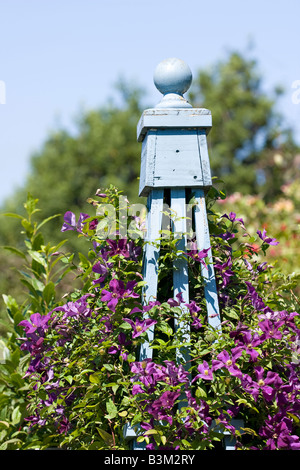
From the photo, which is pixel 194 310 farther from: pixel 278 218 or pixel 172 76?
pixel 278 218

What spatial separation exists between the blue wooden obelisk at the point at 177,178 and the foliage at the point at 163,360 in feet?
0.15

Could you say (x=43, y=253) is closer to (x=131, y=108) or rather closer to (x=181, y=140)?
(x=181, y=140)

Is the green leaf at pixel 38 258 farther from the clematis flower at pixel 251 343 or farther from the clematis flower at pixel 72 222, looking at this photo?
the clematis flower at pixel 251 343

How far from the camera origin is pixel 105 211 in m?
2.20

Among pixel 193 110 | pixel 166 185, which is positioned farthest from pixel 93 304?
pixel 193 110

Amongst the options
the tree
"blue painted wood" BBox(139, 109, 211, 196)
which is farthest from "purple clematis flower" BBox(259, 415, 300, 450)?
the tree

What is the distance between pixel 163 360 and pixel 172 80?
3.71 feet

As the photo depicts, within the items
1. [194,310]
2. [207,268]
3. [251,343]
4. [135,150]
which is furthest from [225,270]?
[135,150]

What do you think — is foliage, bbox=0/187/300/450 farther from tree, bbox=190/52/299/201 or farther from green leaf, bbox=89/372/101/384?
tree, bbox=190/52/299/201

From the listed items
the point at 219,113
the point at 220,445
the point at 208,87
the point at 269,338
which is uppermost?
the point at 208,87

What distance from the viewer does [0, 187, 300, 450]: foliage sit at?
1.94m

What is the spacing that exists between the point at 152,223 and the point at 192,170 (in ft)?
0.86

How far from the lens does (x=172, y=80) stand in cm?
232

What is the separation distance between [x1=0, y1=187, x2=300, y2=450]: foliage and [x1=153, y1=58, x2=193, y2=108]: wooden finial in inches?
16.5
